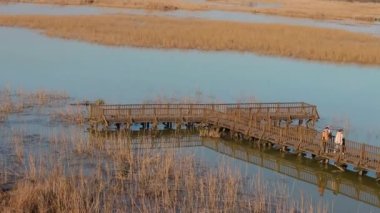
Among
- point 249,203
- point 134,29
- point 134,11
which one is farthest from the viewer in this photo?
point 134,11

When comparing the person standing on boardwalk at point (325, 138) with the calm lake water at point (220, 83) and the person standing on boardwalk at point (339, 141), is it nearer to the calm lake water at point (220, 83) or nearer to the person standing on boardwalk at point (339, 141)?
the person standing on boardwalk at point (339, 141)

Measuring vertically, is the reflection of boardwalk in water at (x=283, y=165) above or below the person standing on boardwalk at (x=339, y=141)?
below

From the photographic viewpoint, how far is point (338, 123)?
1535 inches

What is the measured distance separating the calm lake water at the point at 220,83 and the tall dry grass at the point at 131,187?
2.61m

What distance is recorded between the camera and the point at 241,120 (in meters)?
35.6

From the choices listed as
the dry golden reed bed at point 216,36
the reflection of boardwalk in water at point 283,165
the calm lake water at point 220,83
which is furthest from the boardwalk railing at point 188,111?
the dry golden reed bed at point 216,36

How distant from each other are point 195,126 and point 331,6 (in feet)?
372

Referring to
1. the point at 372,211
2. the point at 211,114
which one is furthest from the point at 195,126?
the point at 372,211

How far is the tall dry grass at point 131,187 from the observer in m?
19.9

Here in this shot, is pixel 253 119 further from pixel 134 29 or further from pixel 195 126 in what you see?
pixel 134 29

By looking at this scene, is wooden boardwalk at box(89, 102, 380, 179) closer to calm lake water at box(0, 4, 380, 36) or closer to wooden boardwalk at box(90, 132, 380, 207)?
wooden boardwalk at box(90, 132, 380, 207)

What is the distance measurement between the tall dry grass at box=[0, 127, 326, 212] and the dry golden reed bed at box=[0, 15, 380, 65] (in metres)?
42.0

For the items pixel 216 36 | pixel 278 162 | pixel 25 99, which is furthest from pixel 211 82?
pixel 216 36

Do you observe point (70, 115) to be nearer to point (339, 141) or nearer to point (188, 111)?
point (188, 111)
